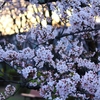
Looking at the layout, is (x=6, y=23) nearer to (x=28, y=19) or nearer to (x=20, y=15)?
(x=20, y=15)

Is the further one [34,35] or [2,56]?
[34,35]

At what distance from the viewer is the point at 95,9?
10.2 feet

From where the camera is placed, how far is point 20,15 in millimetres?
8852

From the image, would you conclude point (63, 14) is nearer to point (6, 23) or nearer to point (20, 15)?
point (20, 15)

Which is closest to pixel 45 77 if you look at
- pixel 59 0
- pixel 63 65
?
pixel 63 65

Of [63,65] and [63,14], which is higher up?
[63,14]

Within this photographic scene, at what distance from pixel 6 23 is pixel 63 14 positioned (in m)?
6.85

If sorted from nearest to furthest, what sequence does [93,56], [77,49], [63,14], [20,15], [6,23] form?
[77,49] → [63,14] → [93,56] → [20,15] → [6,23]

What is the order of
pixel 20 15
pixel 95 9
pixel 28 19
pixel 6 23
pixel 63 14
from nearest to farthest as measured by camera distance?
1. pixel 95 9
2. pixel 63 14
3. pixel 28 19
4. pixel 20 15
5. pixel 6 23

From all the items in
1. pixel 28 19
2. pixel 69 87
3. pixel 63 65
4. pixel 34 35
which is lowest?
pixel 69 87

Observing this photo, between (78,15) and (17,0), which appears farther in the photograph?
(17,0)

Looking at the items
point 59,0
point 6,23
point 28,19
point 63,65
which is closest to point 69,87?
point 63,65

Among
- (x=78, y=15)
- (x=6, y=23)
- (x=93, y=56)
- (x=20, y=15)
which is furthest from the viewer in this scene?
(x=6, y=23)

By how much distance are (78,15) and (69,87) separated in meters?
0.82
